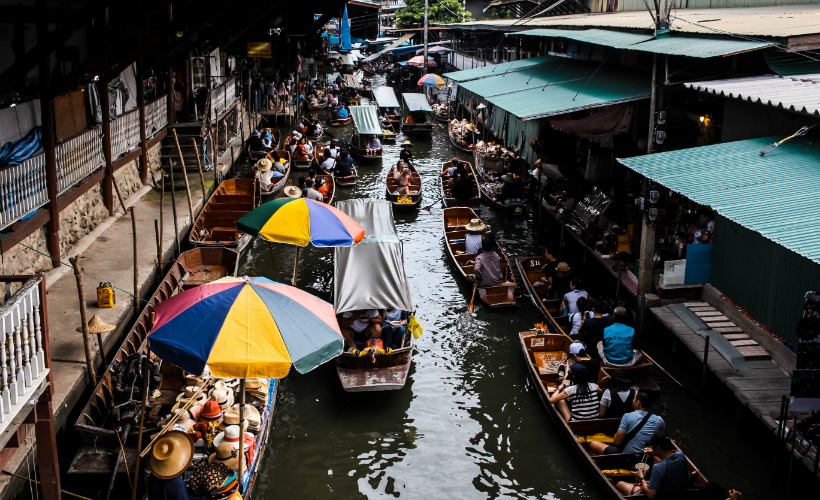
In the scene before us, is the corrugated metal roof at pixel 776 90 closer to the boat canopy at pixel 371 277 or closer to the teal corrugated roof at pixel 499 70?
the boat canopy at pixel 371 277

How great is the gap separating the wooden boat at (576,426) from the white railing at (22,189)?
8419 mm

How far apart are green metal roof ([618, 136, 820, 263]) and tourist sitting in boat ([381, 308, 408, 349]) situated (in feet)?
15.0

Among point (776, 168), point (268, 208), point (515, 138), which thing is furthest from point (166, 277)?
point (515, 138)

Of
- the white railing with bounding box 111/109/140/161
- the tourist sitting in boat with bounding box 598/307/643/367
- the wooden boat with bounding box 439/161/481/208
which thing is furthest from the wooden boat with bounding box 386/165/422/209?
the tourist sitting in boat with bounding box 598/307/643/367

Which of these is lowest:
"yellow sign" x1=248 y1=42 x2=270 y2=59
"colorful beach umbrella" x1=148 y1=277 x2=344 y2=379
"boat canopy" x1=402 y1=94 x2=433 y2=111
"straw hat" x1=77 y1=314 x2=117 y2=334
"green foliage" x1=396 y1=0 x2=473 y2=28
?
"straw hat" x1=77 y1=314 x2=117 y2=334

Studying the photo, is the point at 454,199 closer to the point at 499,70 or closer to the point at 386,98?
the point at 499,70

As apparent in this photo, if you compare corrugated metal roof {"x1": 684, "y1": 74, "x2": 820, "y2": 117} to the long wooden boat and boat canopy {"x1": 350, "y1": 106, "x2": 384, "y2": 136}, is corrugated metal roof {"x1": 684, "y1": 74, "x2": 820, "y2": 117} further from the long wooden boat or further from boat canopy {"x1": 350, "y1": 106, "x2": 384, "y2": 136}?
the long wooden boat

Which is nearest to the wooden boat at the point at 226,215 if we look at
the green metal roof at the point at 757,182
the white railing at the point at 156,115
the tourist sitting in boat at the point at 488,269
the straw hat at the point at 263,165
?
the straw hat at the point at 263,165

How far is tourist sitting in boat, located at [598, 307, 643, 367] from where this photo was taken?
10547 mm

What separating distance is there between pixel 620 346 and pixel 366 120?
20.4m

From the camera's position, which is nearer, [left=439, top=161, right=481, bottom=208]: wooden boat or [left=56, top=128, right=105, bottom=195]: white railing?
[left=56, top=128, right=105, bottom=195]: white railing

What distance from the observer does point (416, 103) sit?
3538 cm

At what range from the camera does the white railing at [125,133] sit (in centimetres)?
1583

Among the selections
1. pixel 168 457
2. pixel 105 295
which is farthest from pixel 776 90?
pixel 105 295
